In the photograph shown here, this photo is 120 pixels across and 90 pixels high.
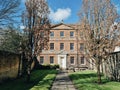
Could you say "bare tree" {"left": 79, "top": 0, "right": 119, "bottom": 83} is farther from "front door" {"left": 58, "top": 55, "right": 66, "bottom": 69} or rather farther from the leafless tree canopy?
"front door" {"left": 58, "top": 55, "right": 66, "bottom": 69}

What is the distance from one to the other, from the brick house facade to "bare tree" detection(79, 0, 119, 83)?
3094 centimetres

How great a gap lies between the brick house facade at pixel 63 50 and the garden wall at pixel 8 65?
25609mm

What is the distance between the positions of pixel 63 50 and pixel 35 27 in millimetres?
31157

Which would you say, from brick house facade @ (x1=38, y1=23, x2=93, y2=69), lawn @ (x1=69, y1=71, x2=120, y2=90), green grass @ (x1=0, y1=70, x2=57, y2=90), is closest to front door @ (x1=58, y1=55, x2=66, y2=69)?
brick house facade @ (x1=38, y1=23, x2=93, y2=69)

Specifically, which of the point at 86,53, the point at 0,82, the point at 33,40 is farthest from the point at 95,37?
the point at 0,82

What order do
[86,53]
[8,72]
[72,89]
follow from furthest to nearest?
[8,72]
[86,53]
[72,89]

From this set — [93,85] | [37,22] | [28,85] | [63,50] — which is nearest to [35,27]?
[37,22]

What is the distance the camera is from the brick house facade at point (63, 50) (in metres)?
48.0

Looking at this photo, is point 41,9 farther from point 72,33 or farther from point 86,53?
point 72,33

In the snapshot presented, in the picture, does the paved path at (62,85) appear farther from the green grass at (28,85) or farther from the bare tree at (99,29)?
the bare tree at (99,29)

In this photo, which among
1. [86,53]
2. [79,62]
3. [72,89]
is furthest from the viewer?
[79,62]

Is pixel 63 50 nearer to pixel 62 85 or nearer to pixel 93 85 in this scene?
pixel 62 85

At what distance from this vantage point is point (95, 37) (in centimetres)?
1636

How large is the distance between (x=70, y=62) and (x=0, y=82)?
109 ft
